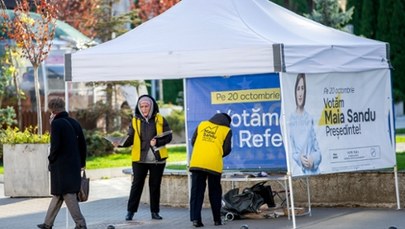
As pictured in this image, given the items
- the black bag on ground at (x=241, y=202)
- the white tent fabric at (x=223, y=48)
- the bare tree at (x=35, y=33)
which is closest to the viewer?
the white tent fabric at (x=223, y=48)

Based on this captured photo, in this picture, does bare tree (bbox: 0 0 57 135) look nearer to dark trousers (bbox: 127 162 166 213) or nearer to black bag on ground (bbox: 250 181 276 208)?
dark trousers (bbox: 127 162 166 213)

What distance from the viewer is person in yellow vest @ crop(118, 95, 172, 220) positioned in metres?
15.6

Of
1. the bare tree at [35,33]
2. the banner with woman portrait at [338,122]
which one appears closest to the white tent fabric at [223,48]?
the banner with woman portrait at [338,122]

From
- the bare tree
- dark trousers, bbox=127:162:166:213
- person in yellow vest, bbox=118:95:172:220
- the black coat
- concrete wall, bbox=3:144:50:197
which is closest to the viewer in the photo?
the black coat

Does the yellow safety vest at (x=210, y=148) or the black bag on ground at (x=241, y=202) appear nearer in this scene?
the yellow safety vest at (x=210, y=148)

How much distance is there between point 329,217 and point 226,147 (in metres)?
1.94

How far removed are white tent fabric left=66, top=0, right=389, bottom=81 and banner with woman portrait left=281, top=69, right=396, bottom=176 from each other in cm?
27

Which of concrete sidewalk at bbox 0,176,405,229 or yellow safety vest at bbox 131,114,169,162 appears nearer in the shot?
concrete sidewalk at bbox 0,176,405,229

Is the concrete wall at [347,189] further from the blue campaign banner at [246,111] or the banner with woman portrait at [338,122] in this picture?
the blue campaign banner at [246,111]

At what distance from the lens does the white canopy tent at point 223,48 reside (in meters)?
14.3

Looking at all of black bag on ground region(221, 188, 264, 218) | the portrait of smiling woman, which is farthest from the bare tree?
the portrait of smiling woman

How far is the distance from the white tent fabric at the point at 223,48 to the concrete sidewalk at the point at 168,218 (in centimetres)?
205

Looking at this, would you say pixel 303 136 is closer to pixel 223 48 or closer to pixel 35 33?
pixel 223 48

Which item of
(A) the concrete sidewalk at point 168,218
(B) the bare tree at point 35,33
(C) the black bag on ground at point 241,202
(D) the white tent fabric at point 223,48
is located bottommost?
(A) the concrete sidewalk at point 168,218
